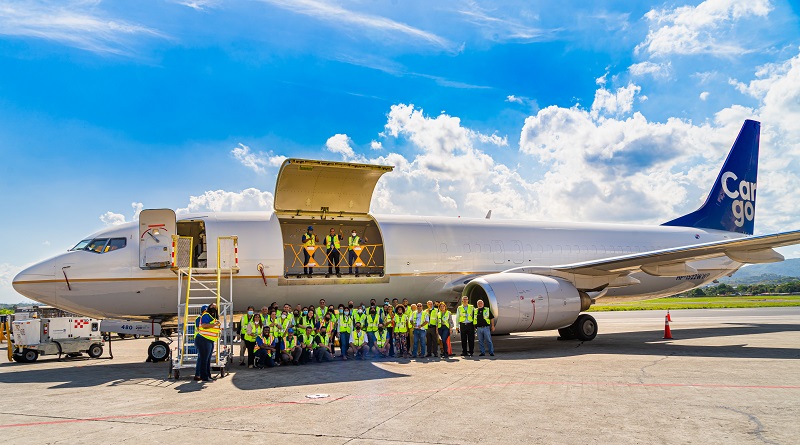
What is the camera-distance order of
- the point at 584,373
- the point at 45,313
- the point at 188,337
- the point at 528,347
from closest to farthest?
the point at 584,373
the point at 188,337
the point at 528,347
the point at 45,313

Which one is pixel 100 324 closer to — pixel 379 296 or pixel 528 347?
pixel 379 296

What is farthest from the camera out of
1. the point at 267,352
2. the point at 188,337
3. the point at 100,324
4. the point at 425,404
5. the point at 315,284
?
the point at 100,324

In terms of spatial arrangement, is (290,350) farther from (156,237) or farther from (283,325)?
(156,237)

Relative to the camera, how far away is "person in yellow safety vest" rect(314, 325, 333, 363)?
43.6ft

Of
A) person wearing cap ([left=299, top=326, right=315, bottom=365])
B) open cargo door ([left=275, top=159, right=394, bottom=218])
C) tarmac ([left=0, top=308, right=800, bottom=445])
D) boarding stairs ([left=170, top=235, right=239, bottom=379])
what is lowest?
tarmac ([left=0, top=308, right=800, bottom=445])

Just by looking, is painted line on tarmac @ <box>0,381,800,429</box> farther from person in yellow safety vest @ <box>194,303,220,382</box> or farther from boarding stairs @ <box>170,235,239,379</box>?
boarding stairs @ <box>170,235,239,379</box>

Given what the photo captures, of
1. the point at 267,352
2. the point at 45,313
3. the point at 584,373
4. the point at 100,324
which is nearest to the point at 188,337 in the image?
the point at 267,352

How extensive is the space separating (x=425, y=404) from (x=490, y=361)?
17.5ft

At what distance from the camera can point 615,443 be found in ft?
18.1

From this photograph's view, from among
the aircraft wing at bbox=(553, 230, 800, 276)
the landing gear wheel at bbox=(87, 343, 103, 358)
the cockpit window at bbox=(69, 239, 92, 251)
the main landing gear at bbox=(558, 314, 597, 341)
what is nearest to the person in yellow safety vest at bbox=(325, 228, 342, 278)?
the cockpit window at bbox=(69, 239, 92, 251)

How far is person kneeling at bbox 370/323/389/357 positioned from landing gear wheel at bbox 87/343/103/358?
9.37 m

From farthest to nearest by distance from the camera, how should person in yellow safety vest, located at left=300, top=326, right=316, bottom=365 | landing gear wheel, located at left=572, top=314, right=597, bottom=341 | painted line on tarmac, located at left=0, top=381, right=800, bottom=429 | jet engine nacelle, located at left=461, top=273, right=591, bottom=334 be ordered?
landing gear wheel, located at left=572, top=314, right=597, bottom=341
jet engine nacelle, located at left=461, top=273, right=591, bottom=334
person in yellow safety vest, located at left=300, top=326, right=316, bottom=365
painted line on tarmac, located at left=0, top=381, right=800, bottom=429

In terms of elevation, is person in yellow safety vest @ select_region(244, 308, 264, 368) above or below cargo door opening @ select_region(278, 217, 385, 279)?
below

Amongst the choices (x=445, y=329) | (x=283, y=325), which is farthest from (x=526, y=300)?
(x=283, y=325)
